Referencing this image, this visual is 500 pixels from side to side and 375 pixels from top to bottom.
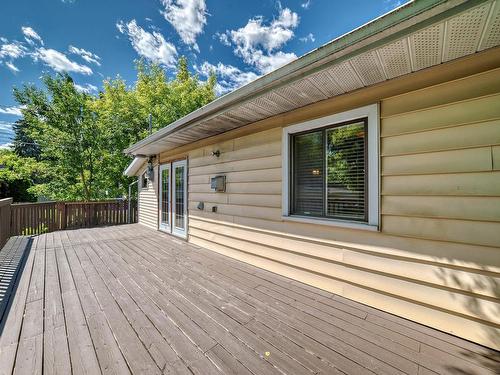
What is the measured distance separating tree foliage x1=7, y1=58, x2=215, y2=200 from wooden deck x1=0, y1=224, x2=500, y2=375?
9.06 m

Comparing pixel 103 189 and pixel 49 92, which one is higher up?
pixel 49 92

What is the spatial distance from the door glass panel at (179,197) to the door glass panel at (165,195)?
477 millimetres

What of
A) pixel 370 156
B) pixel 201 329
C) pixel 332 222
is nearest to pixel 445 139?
pixel 370 156

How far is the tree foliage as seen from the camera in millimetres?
9828

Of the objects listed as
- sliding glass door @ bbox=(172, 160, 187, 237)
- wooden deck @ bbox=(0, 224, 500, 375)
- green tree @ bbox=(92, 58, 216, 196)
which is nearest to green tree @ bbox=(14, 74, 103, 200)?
green tree @ bbox=(92, 58, 216, 196)

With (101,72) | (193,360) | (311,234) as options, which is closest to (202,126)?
(311,234)

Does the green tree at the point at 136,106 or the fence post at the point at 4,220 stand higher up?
the green tree at the point at 136,106

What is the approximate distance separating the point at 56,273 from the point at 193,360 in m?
3.01

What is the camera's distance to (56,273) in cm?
313

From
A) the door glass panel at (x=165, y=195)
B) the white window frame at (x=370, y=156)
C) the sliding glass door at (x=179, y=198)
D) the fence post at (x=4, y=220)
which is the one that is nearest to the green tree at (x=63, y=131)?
the fence post at (x=4, y=220)

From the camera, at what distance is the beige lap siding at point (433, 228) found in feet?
5.24

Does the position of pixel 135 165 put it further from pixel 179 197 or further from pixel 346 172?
pixel 346 172

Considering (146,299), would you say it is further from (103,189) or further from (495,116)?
(103,189)

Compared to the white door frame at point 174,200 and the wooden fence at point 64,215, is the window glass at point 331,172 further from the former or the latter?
the wooden fence at point 64,215
